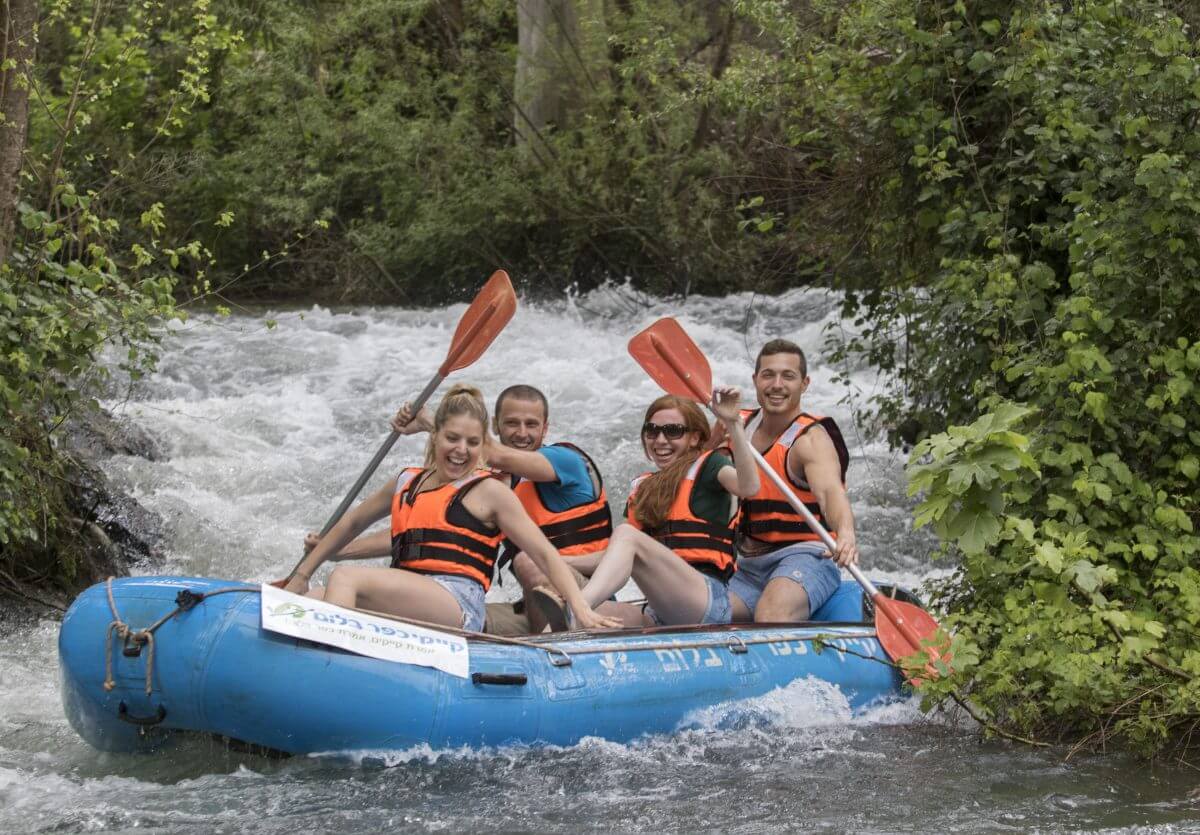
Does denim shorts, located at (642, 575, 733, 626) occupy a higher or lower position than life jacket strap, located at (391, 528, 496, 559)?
lower

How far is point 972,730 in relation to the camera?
4.55 metres

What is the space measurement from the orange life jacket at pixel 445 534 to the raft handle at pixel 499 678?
407 mm

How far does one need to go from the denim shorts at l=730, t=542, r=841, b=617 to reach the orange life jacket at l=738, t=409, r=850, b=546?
0.05 metres

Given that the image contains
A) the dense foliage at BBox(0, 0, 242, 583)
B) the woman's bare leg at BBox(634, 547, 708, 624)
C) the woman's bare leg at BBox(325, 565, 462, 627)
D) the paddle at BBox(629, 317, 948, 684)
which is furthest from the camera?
the dense foliage at BBox(0, 0, 242, 583)

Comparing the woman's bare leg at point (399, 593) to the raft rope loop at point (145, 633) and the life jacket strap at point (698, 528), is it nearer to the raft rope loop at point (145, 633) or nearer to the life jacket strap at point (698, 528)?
the raft rope loop at point (145, 633)

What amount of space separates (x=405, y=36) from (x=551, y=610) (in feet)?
32.7

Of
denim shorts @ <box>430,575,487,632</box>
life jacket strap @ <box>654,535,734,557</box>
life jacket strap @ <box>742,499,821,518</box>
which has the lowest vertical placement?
denim shorts @ <box>430,575,487,632</box>

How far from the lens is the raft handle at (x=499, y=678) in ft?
12.8

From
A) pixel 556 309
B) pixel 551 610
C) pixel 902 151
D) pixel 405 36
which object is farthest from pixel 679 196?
pixel 551 610

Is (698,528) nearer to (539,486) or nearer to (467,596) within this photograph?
(539,486)

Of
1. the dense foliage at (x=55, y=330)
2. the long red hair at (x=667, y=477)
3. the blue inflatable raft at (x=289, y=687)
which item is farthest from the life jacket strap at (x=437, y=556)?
the dense foliage at (x=55, y=330)

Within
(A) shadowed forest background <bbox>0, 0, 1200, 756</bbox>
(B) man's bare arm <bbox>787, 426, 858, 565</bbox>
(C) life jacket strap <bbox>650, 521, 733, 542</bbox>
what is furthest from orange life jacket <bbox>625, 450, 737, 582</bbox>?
(A) shadowed forest background <bbox>0, 0, 1200, 756</bbox>

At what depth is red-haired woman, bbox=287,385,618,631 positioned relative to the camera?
13.6 feet

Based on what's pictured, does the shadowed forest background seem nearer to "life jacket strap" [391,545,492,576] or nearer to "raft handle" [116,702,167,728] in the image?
"life jacket strap" [391,545,492,576]
